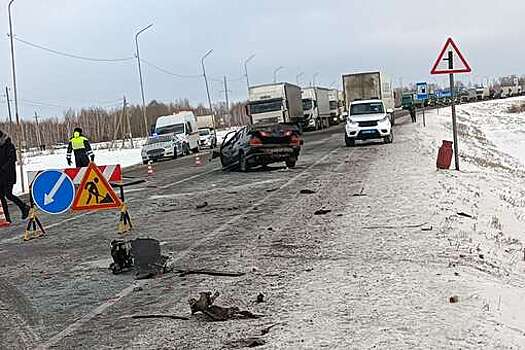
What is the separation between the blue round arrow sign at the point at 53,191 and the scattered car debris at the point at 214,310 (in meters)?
6.05

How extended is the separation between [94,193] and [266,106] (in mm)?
37669

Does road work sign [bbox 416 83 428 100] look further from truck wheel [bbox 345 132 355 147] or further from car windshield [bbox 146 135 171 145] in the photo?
car windshield [bbox 146 135 171 145]

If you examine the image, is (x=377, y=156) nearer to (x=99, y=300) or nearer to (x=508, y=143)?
(x=99, y=300)

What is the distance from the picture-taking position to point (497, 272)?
8766 millimetres

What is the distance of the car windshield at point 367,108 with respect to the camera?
3462 centimetres

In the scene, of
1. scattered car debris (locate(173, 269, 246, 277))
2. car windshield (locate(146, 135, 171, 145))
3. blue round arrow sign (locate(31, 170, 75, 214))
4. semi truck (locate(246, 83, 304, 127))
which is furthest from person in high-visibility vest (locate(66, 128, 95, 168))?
semi truck (locate(246, 83, 304, 127))

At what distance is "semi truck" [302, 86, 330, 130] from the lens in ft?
209

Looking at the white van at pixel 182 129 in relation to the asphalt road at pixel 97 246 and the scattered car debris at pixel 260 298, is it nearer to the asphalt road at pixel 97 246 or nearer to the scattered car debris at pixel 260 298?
the asphalt road at pixel 97 246

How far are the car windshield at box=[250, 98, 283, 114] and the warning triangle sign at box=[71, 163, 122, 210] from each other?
37.2 meters

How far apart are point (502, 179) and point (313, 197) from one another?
7723mm

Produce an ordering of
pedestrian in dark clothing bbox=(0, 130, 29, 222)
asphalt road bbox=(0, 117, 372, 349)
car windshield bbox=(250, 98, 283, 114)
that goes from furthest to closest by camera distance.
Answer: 1. car windshield bbox=(250, 98, 283, 114)
2. pedestrian in dark clothing bbox=(0, 130, 29, 222)
3. asphalt road bbox=(0, 117, 372, 349)

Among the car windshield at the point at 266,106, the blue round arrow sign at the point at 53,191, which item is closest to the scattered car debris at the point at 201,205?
the blue round arrow sign at the point at 53,191

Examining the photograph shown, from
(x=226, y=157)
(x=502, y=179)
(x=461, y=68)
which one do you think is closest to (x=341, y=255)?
(x=461, y=68)

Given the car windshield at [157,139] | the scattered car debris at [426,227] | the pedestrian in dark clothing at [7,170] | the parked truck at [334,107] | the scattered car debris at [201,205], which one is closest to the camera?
the scattered car debris at [426,227]
